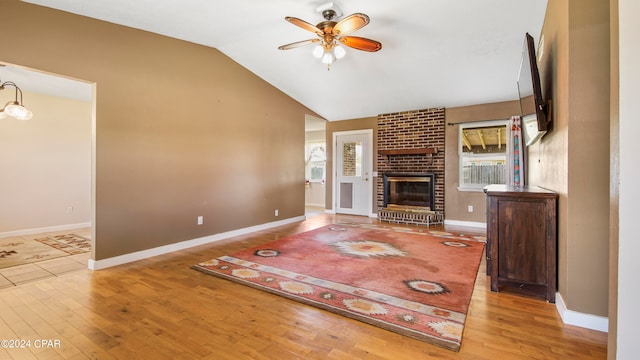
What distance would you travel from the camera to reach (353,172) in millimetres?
6891

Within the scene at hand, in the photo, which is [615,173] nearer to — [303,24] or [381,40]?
[303,24]

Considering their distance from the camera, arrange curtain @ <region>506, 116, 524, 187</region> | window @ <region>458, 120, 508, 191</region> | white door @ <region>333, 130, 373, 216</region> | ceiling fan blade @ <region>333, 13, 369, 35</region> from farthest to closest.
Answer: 1. white door @ <region>333, 130, 373, 216</region>
2. window @ <region>458, 120, 508, 191</region>
3. curtain @ <region>506, 116, 524, 187</region>
4. ceiling fan blade @ <region>333, 13, 369, 35</region>

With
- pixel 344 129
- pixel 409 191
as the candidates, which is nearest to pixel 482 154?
pixel 409 191

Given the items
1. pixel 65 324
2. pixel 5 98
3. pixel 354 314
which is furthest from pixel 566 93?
pixel 5 98

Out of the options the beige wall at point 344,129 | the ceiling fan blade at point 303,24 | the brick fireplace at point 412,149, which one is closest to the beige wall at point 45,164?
the ceiling fan blade at point 303,24

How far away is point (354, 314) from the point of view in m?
2.04

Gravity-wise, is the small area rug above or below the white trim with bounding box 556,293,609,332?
below

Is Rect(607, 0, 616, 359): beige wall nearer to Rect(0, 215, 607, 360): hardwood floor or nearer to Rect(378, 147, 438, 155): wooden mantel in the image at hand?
Rect(0, 215, 607, 360): hardwood floor

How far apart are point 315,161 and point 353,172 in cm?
218

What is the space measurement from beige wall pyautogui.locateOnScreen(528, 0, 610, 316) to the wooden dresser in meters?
0.24

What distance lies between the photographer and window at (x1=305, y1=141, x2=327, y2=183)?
870 centimetres

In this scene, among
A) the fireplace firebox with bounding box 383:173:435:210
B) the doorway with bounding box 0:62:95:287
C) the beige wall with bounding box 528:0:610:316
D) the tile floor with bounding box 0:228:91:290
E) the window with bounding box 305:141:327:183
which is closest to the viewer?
the beige wall with bounding box 528:0:610:316

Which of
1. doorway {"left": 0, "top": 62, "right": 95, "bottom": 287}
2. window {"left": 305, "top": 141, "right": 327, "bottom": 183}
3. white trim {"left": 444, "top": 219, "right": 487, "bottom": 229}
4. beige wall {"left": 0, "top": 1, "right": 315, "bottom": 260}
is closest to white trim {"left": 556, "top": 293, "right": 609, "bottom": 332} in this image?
white trim {"left": 444, "top": 219, "right": 487, "bottom": 229}

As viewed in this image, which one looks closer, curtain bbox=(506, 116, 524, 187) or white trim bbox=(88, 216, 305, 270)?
white trim bbox=(88, 216, 305, 270)
